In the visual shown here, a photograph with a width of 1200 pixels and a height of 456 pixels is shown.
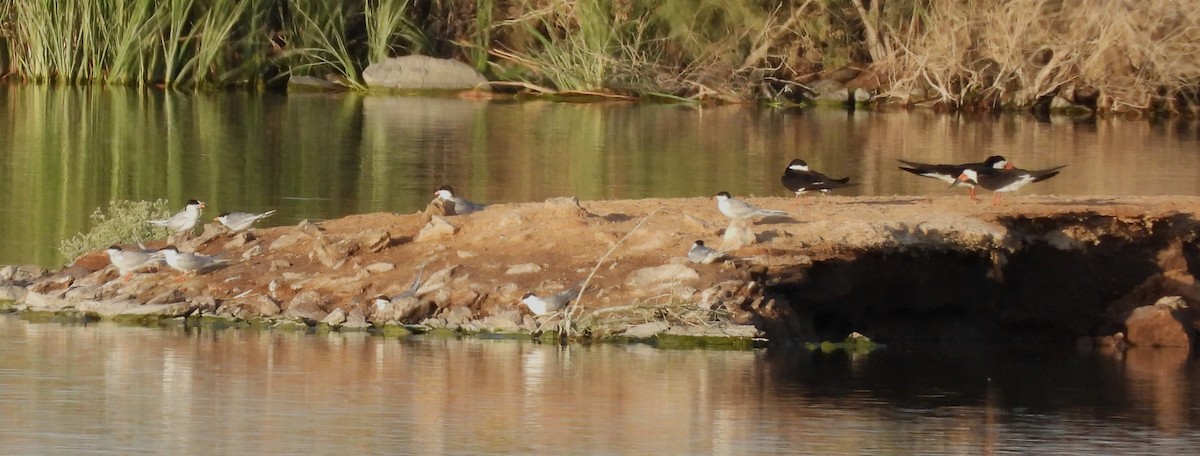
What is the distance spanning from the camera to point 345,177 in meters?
23.0

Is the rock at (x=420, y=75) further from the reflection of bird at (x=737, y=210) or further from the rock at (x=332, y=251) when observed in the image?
the reflection of bird at (x=737, y=210)

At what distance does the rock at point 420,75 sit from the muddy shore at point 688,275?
25.9 metres

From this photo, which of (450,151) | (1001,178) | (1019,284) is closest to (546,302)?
(1019,284)

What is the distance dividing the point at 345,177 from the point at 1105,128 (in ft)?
52.0

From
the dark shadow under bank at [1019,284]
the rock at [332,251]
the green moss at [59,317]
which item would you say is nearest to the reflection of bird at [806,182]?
the dark shadow under bank at [1019,284]

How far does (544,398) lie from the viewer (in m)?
10.7

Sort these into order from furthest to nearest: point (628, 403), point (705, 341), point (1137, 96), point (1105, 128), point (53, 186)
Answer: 1. point (1137, 96)
2. point (1105, 128)
3. point (53, 186)
4. point (705, 341)
5. point (628, 403)

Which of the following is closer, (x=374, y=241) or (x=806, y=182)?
(x=374, y=241)

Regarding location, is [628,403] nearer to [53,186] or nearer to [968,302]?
[968,302]

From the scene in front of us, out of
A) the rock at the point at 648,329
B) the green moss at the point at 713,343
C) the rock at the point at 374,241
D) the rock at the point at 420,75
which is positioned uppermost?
the rock at the point at 420,75

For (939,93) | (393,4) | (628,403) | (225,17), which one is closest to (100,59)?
(225,17)

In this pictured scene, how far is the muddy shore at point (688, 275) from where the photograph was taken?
12773mm

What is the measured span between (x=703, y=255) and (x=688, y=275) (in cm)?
20

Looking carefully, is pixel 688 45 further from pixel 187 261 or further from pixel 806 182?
pixel 187 261
